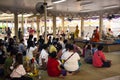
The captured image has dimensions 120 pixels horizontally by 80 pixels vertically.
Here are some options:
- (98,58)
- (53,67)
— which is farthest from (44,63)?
(98,58)

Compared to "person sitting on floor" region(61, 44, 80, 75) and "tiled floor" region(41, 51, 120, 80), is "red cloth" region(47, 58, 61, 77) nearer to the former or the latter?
"tiled floor" region(41, 51, 120, 80)

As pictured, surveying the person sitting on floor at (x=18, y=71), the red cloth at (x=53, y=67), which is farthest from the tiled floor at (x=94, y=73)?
the person sitting on floor at (x=18, y=71)

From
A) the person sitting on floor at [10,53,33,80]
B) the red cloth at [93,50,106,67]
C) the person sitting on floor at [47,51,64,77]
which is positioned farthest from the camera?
the red cloth at [93,50,106,67]

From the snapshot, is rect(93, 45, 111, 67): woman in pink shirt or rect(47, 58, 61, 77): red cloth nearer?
rect(47, 58, 61, 77): red cloth

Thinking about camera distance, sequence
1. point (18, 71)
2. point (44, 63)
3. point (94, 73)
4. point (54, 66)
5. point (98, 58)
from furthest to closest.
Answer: point (98, 58) → point (44, 63) → point (94, 73) → point (54, 66) → point (18, 71)

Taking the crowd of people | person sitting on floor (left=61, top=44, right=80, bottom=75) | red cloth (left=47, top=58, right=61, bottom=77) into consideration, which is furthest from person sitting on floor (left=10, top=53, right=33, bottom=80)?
person sitting on floor (left=61, top=44, right=80, bottom=75)

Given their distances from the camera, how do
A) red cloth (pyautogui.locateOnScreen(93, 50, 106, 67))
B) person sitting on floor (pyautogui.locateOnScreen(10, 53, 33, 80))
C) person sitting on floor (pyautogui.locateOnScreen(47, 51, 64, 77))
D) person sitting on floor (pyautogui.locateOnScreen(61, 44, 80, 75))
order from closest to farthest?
person sitting on floor (pyautogui.locateOnScreen(10, 53, 33, 80)) → person sitting on floor (pyautogui.locateOnScreen(47, 51, 64, 77)) → person sitting on floor (pyautogui.locateOnScreen(61, 44, 80, 75)) → red cloth (pyautogui.locateOnScreen(93, 50, 106, 67))

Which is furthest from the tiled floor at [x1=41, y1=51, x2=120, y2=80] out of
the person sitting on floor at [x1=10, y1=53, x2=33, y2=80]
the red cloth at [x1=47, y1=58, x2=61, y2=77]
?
the person sitting on floor at [x1=10, y1=53, x2=33, y2=80]

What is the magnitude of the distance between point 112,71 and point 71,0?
17.6ft

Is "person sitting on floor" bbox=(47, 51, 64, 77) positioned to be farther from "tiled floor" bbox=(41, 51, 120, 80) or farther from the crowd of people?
"tiled floor" bbox=(41, 51, 120, 80)

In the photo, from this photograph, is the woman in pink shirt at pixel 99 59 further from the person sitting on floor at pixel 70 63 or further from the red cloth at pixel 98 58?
the person sitting on floor at pixel 70 63

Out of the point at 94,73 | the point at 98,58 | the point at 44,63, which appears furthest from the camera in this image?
the point at 98,58

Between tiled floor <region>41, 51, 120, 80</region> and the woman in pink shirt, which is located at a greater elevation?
the woman in pink shirt

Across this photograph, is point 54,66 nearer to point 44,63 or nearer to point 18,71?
point 44,63
